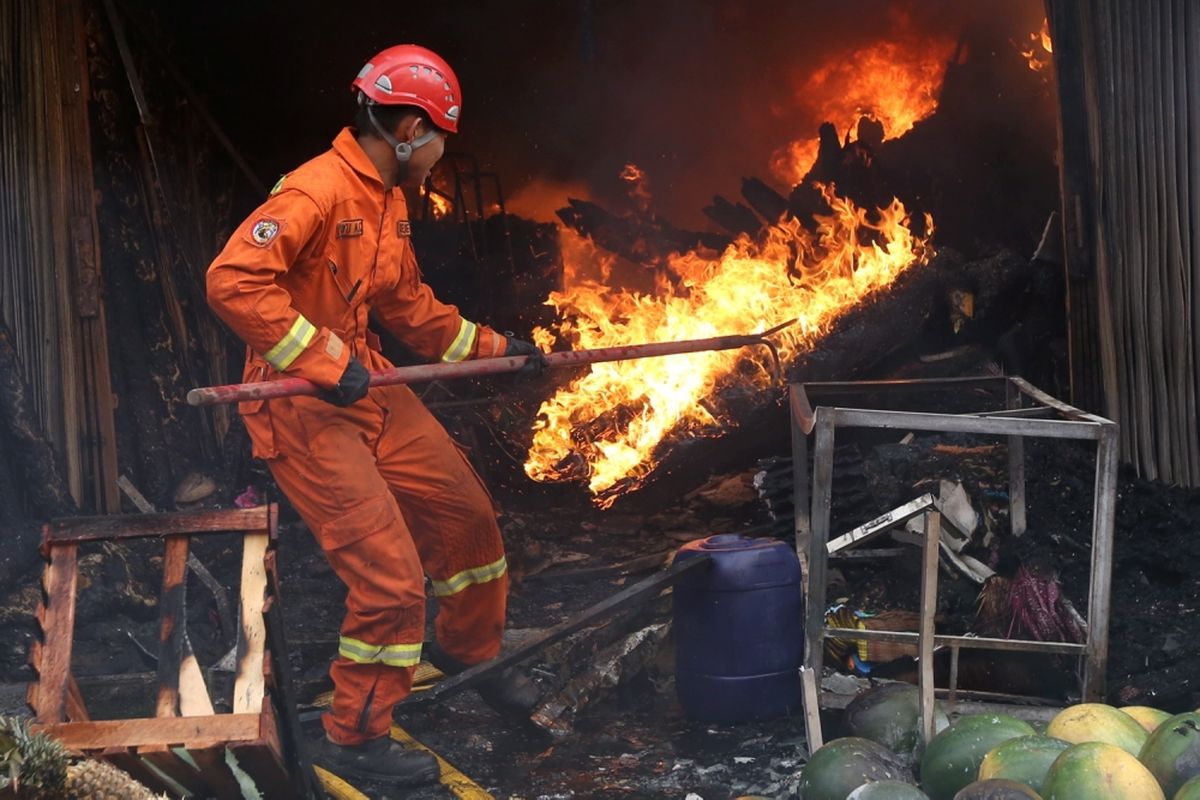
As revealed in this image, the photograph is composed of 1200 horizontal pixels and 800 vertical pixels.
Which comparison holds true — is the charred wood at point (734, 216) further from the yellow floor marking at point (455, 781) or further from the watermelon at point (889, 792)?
the watermelon at point (889, 792)

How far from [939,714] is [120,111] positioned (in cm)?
568

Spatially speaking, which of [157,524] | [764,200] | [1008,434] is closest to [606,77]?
[764,200]

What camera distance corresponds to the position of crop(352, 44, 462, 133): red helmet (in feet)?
14.7

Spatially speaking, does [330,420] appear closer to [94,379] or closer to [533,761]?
[533,761]

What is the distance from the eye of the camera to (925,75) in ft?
31.1

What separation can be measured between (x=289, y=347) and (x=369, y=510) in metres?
0.68

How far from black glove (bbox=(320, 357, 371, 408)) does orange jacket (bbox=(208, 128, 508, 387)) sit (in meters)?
0.03

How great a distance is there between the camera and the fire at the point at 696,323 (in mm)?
7922

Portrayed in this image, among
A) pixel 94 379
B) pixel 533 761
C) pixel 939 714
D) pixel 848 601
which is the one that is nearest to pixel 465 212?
pixel 94 379

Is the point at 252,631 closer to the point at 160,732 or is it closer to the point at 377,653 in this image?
the point at 160,732

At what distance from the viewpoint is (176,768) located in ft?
11.5

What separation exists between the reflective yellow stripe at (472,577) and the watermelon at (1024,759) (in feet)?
7.20

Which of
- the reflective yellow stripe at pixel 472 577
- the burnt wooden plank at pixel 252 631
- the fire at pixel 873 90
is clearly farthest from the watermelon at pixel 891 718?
the fire at pixel 873 90

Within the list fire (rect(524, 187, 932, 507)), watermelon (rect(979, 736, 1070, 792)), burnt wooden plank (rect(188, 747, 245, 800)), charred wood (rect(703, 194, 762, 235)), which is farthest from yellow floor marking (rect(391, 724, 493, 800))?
charred wood (rect(703, 194, 762, 235))
